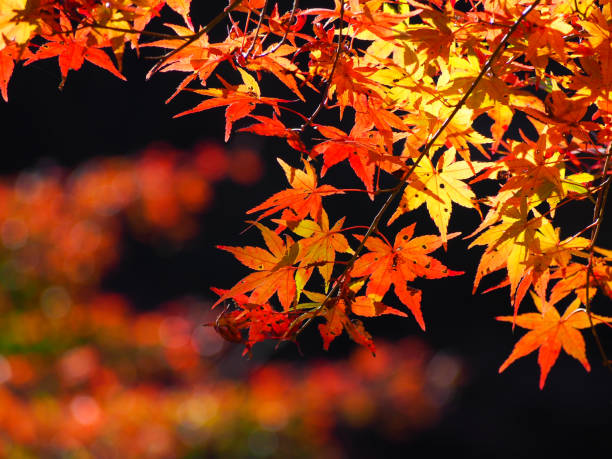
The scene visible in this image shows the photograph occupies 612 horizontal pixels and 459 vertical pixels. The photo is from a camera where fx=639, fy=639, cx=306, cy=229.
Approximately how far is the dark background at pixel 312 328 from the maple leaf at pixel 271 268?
2348mm

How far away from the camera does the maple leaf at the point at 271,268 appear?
75 centimetres

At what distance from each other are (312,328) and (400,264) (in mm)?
2909

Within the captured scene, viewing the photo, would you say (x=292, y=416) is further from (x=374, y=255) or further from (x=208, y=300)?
(x=374, y=255)

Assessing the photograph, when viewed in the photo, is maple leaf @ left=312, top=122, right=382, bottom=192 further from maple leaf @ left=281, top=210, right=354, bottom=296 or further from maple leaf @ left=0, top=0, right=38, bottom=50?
maple leaf @ left=0, top=0, right=38, bottom=50

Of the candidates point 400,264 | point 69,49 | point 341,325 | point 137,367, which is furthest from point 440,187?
point 137,367

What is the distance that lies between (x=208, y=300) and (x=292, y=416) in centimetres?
92

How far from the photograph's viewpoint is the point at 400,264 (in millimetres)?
804

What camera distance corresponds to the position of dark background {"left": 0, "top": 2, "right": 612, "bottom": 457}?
334 centimetres

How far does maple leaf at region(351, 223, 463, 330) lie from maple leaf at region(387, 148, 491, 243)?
0.10 ft

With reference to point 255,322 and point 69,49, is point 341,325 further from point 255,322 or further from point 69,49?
point 69,49

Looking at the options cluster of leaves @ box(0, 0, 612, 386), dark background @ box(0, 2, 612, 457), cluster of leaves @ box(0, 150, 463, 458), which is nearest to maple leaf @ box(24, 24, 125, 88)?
cluster of leaves @ box(0, 0, 612, 386)

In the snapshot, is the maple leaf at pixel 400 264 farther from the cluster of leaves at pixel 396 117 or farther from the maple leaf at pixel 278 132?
the maple leaf at pixel 278 132

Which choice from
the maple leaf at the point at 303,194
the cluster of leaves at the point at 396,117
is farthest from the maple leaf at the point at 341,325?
the maple leaf at the point at 303,194

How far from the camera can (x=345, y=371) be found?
3.32m
